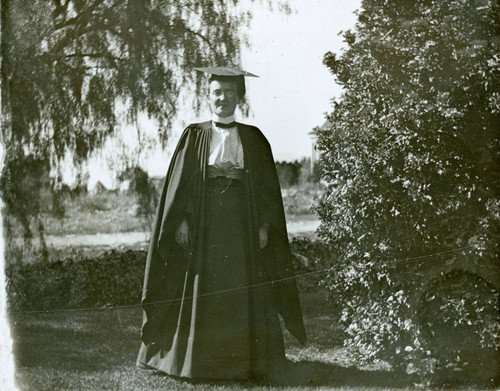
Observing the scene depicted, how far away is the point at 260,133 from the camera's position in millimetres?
3764

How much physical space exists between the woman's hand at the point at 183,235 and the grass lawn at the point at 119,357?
0.52m

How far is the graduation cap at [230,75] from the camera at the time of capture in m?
3.74

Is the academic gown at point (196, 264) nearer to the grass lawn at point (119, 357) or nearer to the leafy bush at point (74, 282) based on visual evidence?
the grass lawn at point (119, 357)

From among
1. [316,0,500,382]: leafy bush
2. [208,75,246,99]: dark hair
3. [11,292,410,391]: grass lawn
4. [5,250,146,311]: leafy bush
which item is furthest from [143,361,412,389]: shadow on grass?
[208,75,246,99]: dark hair

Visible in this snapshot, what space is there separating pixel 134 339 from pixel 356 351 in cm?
144

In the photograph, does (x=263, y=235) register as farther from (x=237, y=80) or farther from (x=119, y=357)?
(x=119, y=357)

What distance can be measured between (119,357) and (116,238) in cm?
76

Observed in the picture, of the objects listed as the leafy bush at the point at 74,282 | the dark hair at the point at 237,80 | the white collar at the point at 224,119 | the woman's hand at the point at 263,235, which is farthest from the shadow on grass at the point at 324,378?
the dark hair at the point at 237,80

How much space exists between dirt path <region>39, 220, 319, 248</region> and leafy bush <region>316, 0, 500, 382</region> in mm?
131

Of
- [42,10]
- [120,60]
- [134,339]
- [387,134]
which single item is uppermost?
[42,10]

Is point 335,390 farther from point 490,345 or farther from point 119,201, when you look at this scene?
point 119,201

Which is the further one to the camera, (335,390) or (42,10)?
(42,10)

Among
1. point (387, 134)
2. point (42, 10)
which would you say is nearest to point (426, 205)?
point (387, 134)

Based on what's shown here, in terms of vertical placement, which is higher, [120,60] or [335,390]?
[120,60]
